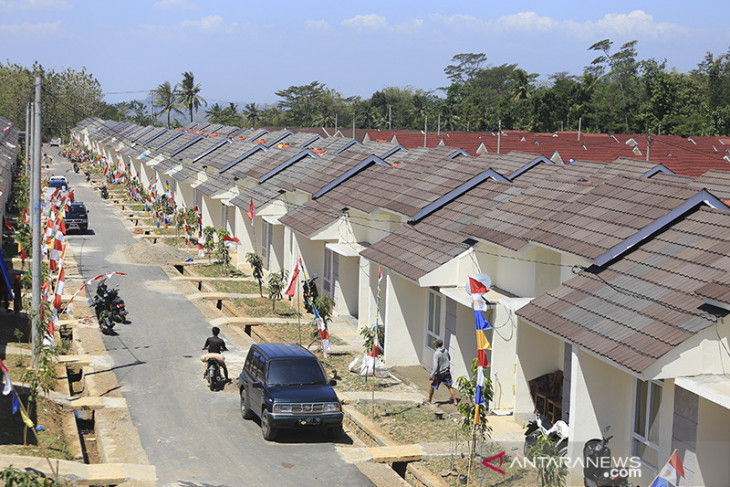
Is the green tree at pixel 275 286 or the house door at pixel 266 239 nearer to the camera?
the green tree at pixel 275 286

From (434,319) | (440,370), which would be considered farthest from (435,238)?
(440,370)

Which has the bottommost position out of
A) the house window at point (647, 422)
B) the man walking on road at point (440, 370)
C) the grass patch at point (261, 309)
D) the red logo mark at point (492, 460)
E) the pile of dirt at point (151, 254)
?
the grass patch at point (261, 309)

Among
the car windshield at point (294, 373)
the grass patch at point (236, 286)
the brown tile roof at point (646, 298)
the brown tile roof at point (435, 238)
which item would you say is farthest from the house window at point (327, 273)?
the brown tile roof at point (646, 298)

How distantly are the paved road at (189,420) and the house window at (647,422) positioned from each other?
4.57 metres

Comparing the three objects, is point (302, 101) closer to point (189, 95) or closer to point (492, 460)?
point (189, 95)

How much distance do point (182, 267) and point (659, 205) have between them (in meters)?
26.5

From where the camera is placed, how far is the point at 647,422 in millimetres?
13281

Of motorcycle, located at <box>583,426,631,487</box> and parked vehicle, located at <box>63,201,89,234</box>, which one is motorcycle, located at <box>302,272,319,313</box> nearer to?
motorcycle, located at <box>583,426,631,487</box>

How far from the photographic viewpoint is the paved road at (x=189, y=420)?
14.4m

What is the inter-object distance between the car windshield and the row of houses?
12.1ft

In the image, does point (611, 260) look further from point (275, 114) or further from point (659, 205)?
point (275, 114)

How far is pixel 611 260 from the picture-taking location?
48.9ft

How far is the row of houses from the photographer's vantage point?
39.7 feet

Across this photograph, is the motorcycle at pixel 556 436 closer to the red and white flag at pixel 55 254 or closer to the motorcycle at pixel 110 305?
the red and white flag at pixel 55 254
